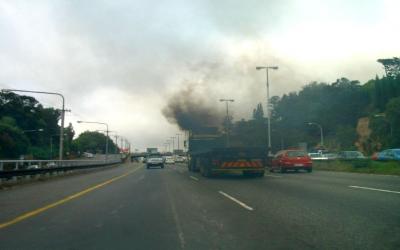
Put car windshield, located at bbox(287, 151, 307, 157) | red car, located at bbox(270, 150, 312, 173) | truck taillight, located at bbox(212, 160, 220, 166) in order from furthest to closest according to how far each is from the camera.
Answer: car windshield, located at bbox(287, 151, 307, 157), red car, located at bbox(270, 150, 312, 173), truck taillight, located at bbox(212, 160, 220, 166)

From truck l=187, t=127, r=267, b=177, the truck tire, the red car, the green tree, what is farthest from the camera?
the green tree

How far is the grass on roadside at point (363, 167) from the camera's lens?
2700 centimetres

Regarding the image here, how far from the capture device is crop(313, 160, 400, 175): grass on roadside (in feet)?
88.6

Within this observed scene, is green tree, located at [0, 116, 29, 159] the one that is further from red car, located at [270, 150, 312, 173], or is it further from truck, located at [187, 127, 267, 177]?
truck, located at [187, 127, 267, 177]

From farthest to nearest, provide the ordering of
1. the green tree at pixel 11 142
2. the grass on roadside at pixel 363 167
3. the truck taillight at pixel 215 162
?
the green tree at pixel 11 142
the grass on roadside at pixel 363 167
the truck taillight at pixel 215 162

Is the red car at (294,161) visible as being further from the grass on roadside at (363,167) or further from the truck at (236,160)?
the truck at (236,160)

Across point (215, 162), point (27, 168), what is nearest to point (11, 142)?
point (27, 168)

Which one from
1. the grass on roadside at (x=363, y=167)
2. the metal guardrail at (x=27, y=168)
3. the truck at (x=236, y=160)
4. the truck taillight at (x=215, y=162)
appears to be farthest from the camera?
the grass on roadside at (x=363, y=167)

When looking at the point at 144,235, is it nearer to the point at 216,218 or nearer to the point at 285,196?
the point at 216,218

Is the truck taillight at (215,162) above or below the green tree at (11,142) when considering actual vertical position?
below

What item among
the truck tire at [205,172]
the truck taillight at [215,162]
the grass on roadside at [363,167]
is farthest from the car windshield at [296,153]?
the truck taillight at [215,162]

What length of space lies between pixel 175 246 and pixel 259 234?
1.64 meters

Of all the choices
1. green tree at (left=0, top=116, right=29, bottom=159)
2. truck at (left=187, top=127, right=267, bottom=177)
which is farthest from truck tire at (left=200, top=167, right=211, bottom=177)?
green tree at (left=0, top=116, right=29, bottom=159)

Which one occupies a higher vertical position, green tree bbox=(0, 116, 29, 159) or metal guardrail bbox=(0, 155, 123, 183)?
green tree bbox=(0, 116, 29, 159)
